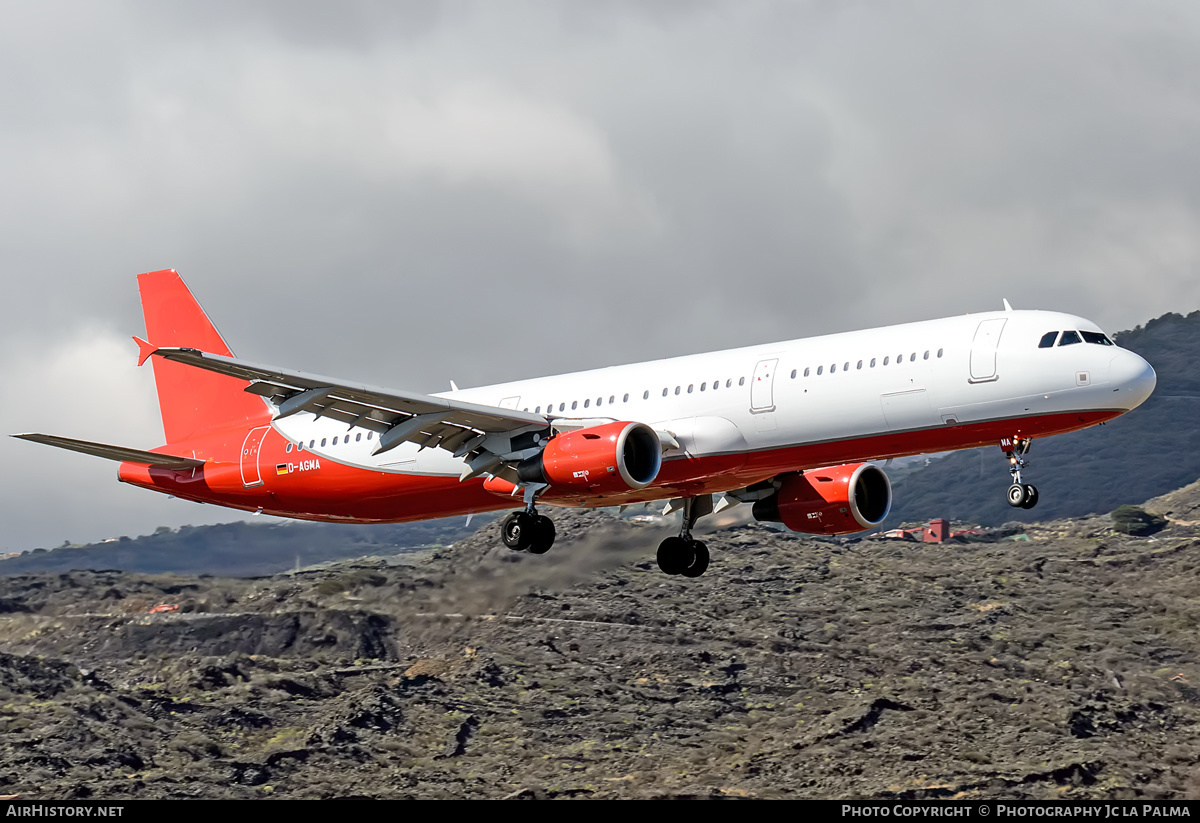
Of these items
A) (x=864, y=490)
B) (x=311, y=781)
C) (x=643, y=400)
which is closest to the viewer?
(x=643, y=400)

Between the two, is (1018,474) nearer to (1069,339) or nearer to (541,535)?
(1069,339)

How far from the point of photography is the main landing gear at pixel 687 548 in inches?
1614

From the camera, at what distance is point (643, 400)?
36.2 m

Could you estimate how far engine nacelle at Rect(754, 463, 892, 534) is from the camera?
39.1 m

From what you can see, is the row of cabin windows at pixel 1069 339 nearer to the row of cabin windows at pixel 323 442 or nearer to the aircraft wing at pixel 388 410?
the aircraft wing at pixel 388 410

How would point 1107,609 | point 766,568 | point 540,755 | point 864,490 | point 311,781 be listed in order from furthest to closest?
1. point 766,568
2. point 1107,609
3. point 540,755
4. point 311,781
5. point 864,490

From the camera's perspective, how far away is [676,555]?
41000 millimetres

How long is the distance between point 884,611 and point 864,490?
129439mm

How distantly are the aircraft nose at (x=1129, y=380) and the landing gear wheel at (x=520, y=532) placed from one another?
14.7 metres

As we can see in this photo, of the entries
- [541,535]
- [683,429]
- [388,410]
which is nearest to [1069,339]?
[683,429]

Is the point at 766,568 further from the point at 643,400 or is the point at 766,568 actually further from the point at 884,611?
the point at 643,400

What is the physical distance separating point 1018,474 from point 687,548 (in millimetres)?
11696
